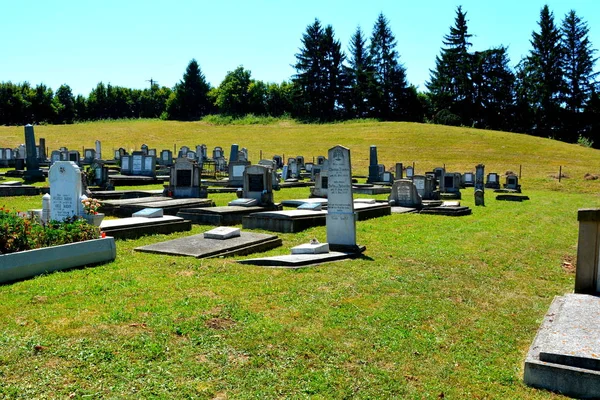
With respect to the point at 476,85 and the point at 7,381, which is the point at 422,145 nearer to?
the point at 476,85

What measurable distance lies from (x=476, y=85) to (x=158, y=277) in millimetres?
74191

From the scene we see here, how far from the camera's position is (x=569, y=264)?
990cm

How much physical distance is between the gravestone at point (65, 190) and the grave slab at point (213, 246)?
2076 millimetres

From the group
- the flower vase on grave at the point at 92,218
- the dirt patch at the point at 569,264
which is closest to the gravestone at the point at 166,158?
the flower vase on grave at the point at 92,218

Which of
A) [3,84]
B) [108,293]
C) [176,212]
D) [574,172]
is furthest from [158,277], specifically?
[3,84]

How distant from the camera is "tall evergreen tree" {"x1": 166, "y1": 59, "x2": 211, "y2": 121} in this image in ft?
303

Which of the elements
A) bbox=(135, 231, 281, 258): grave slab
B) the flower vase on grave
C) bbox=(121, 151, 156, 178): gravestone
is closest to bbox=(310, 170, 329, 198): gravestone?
bbox=(135, 231, 281, 258): grave slab

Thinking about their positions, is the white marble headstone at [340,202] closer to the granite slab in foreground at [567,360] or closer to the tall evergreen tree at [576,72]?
the granite slab in foreground at [567,360]

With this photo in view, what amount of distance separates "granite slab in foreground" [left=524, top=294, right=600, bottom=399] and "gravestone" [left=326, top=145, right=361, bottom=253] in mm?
5442

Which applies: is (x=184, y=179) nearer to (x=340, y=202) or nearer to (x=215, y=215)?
(x=215, y=215)

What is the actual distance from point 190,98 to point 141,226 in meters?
85.1

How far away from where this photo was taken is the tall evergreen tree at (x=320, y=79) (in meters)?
82.2

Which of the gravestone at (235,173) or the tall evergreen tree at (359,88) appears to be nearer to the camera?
the gravestone at (235,173)

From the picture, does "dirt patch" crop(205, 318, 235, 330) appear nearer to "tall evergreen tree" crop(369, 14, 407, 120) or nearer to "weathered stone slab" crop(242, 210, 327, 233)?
"weathered stone slab" crop(242, 210, 327, 233)
